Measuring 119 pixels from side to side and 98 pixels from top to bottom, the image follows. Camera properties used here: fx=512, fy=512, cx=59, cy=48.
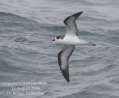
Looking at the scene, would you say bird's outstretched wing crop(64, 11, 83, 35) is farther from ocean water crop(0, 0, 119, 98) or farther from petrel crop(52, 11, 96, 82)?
ocean water crop(0, 0, 119, 98)

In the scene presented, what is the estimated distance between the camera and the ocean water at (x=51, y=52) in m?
16.6

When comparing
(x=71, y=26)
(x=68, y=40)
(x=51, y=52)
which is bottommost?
(x=51, y=52)

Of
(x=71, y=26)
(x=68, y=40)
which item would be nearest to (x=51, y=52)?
(x=68, y=40)

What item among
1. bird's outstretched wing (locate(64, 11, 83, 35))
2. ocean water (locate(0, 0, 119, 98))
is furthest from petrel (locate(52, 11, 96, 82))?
ocean water (locate(0, 0, 119, 98))

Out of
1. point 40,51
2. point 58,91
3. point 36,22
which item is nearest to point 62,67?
point 58,91

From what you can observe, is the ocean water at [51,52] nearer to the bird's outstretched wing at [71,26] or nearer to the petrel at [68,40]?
the petrel at [68,40]

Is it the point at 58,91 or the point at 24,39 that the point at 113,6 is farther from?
the point at 58,91

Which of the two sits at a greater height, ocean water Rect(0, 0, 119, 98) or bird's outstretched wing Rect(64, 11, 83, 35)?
bird's outstretched wing Rect(64, 11, 83, 35)

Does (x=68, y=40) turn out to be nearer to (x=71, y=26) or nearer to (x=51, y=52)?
(x=71, y=26)

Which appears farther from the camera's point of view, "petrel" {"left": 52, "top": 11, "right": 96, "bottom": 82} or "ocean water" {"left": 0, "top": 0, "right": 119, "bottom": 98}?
"ocean water" {"left": 0, "top": 0, "right": 119, "bottom": 98}

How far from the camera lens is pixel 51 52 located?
19.5m

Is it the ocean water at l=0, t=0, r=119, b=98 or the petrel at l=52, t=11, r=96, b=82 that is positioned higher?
the petrel at l=52, t=11, r=96, b=82

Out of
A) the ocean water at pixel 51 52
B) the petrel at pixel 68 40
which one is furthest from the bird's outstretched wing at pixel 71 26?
the ocean water at pixel 51 52

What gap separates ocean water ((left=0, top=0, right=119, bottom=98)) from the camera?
654 inches
